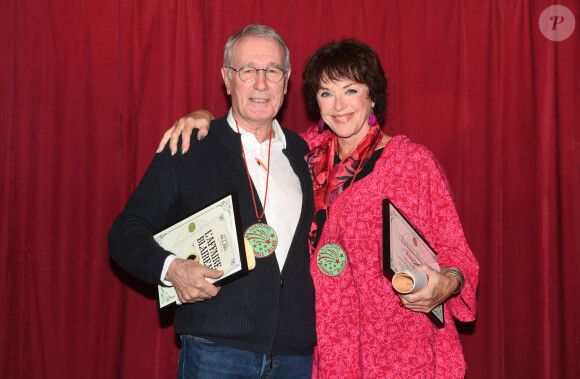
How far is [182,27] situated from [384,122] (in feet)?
4.36

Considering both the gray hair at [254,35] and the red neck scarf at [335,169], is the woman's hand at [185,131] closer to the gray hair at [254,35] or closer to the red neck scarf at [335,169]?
the gray hair at [254,35]

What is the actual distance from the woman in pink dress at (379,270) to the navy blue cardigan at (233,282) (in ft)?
0.29

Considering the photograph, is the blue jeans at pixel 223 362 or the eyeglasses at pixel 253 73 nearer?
the blue jeans at pixel 223 362

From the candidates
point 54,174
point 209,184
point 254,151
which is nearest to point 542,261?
point 254,151

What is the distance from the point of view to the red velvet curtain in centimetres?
305

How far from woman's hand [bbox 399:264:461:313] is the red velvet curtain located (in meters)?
1.38

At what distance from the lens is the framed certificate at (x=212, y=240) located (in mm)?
1668

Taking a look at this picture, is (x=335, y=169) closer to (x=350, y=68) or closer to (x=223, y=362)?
(x=350, y=68)

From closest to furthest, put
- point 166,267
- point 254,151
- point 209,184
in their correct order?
point 166,267 → point 209,184 → point 254,151

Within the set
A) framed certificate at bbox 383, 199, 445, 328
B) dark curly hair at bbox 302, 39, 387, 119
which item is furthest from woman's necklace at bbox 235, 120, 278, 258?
dark curly hair at bbox 302, 39, 387, 119

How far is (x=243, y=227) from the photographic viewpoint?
1.95m

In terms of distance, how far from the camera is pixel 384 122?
10.4 feet

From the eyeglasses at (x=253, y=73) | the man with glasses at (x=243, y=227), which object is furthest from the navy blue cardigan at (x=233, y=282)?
the eyeglasses at (x=253, y=73)

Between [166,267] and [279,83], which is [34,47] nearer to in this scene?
[279,83]
